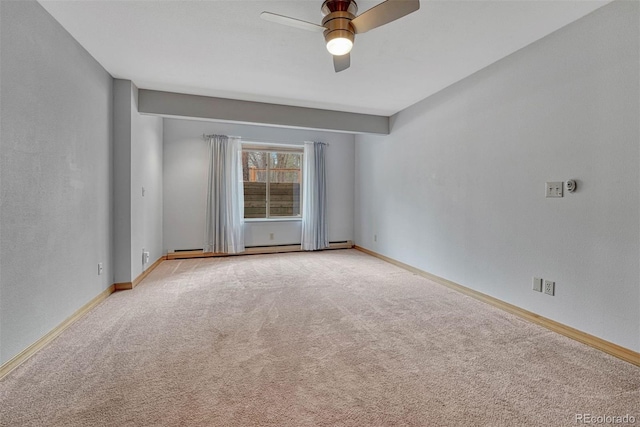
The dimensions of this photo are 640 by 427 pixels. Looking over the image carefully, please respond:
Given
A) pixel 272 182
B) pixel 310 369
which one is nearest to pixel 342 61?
pixel 310 369

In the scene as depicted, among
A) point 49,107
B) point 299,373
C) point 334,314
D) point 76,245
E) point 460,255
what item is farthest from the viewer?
point 460,255

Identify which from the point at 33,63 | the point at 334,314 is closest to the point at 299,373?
the point at 334,314

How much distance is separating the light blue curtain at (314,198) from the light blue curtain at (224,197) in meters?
1.24

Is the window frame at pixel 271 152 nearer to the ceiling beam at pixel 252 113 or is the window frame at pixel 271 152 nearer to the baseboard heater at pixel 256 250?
the baseboard heater at pixel 256 250

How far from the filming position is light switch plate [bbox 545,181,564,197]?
2.34 metres

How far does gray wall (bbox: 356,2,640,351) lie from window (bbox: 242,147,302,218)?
2.73m

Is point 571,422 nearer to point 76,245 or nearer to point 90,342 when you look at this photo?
Answer: point 90,342

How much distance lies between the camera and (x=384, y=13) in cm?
182

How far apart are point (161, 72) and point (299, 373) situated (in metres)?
3.21

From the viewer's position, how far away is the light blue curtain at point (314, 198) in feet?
18.6

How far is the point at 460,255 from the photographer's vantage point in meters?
3.37

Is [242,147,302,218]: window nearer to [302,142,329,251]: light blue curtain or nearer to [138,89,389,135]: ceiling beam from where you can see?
[302,142,329,251]: light blue curtain

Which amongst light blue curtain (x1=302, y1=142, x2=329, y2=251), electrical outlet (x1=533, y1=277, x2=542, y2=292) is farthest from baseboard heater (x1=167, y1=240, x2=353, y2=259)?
electrical outlet (x1=533, y1=277, x2=542, y2=292)

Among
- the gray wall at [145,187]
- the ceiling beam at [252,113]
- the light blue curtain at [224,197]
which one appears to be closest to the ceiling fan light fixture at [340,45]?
the ceiling beam at [252,113]
